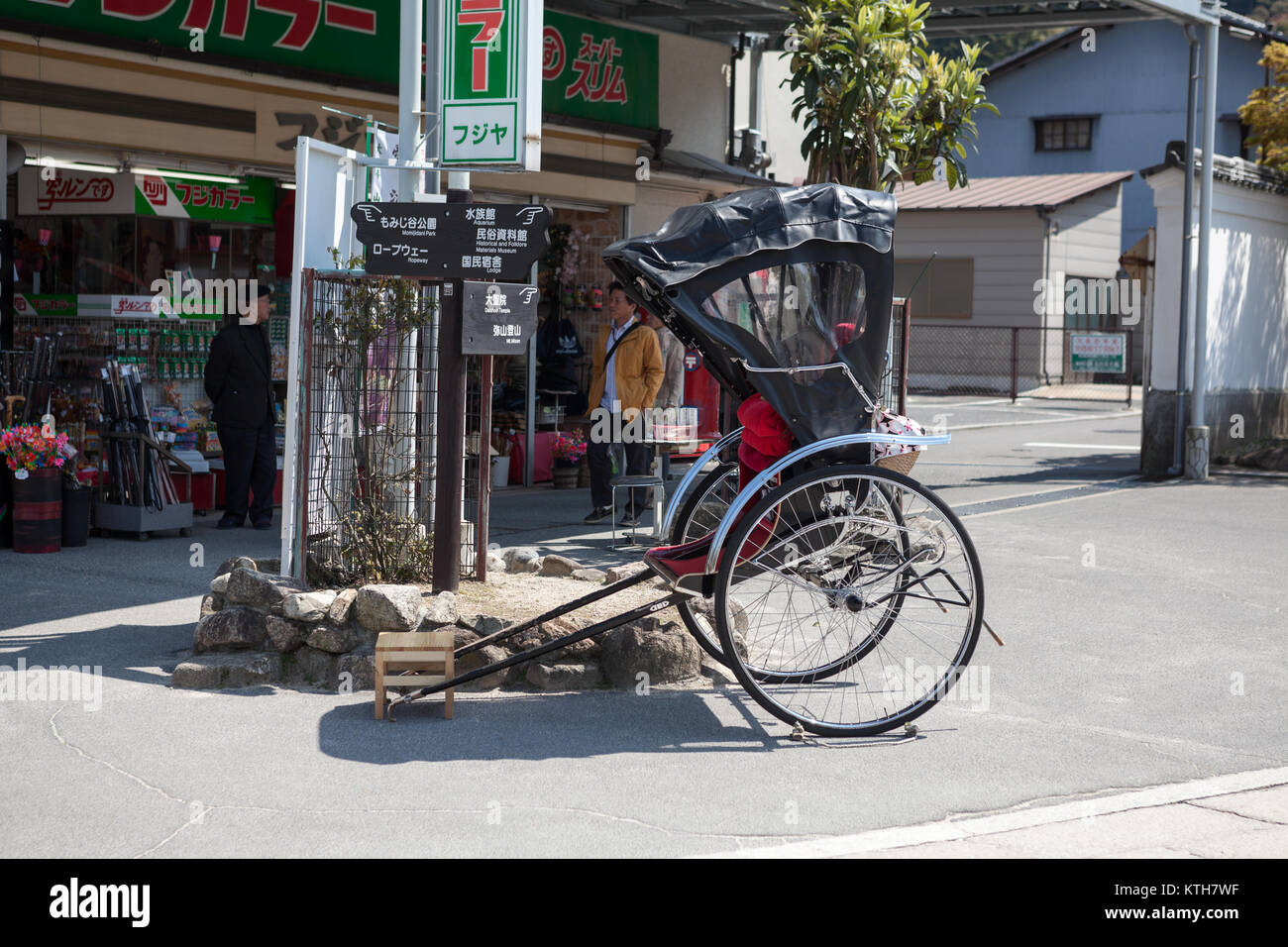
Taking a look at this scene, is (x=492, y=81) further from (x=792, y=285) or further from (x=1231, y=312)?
(x=1231, y=312)

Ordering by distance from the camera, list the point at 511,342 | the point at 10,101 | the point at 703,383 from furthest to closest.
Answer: the point at 703,383, the point at 10,101, the point at 511,342

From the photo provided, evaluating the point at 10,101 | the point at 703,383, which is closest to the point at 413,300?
the point at 10,101

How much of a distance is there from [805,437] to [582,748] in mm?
1595

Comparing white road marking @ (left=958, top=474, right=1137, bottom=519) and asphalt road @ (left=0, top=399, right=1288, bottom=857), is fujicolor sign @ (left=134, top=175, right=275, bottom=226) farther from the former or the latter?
white road marking @ (left=958, top=474, right=1137, bottom=519)

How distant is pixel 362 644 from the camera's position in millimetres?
6660

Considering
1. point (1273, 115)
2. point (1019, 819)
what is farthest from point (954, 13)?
point (1019, 819)

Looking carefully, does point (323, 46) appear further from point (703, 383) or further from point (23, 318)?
point (703, 383)

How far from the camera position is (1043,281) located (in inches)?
1241

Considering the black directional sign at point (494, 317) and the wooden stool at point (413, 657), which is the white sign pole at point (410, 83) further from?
the wooden stool at point (413, 657)

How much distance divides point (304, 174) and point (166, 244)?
4784 mm

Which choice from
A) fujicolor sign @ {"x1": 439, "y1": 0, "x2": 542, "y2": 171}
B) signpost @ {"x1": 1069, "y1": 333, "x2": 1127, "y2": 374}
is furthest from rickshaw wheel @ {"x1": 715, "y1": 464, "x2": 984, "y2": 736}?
signpost @ {"x1": 1069, "y1": 333, "x2": 1127, "y2": 374}

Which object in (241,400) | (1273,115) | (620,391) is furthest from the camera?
(1273,115)

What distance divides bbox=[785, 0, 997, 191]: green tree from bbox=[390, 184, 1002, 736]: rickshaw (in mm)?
4725

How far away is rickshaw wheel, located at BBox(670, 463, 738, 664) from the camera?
677 centimetres
